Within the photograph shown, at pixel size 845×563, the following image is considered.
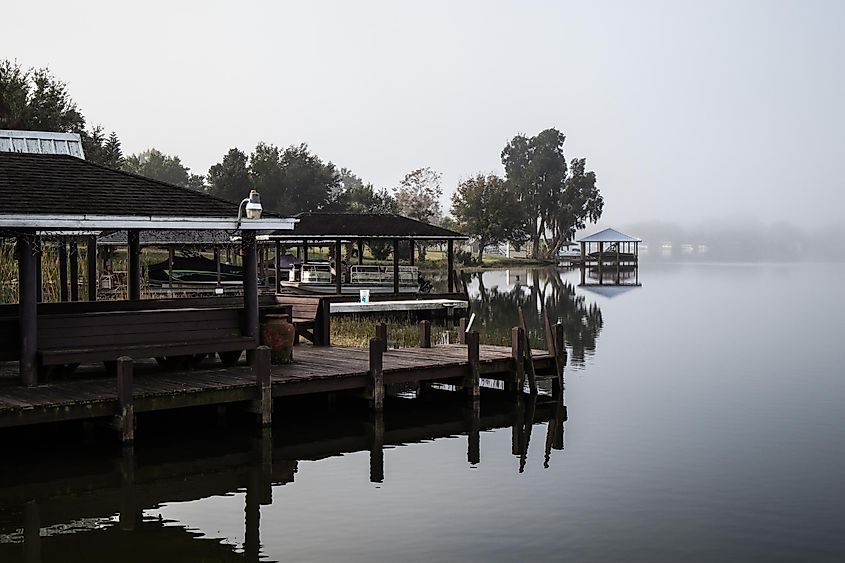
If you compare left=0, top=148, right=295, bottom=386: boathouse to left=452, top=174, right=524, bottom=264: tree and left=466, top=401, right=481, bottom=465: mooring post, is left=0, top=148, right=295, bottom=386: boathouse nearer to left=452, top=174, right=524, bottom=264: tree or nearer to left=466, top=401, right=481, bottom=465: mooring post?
left=466, top=401, right=481, bottom=465: mooring post

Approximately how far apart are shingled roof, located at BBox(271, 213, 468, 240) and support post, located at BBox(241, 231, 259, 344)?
58.8 feet

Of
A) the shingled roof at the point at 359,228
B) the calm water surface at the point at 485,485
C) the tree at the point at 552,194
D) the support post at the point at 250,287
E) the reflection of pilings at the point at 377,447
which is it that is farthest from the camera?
the tree at the point at 552,194

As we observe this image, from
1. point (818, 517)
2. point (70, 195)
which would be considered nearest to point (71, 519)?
point (70, 195)

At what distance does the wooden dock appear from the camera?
15.2m

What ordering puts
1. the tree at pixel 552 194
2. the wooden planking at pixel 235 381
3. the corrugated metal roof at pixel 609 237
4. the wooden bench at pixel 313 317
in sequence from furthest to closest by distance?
the tree at pixel 552 194 → the corrugated metal roof at pixel 609 237 → the wooden bench at pixel 313 317 → the wooden planking at pixel 235 381

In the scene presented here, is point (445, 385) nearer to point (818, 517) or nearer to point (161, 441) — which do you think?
point (161, 441)

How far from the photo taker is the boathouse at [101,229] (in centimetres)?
1622

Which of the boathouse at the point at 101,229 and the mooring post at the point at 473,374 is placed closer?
the boathouse at the point at 101,229

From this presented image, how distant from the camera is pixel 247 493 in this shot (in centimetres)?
1452

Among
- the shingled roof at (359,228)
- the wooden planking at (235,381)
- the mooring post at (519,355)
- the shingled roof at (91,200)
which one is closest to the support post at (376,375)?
the wooden planking at (235,381)

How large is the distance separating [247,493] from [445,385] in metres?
9.39

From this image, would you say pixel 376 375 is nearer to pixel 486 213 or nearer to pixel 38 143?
pixel 38 143

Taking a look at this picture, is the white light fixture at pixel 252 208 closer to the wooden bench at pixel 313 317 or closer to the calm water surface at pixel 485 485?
the calm water surface at pixel 485 485

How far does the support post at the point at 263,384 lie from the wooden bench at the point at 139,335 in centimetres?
146
